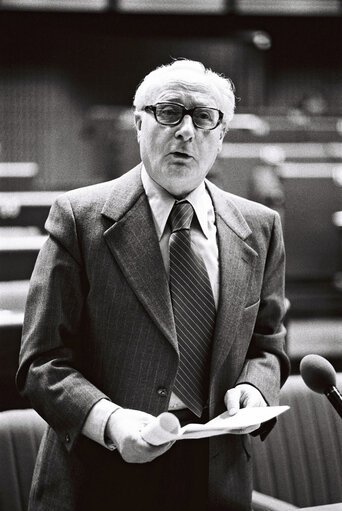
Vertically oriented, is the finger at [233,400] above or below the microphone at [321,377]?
below

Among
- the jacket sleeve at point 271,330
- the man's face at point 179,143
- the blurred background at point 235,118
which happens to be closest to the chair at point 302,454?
the jacket sleeve at point 271,330

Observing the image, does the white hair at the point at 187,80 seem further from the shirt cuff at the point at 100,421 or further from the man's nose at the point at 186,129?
the shirt cuff at the point at 100,421

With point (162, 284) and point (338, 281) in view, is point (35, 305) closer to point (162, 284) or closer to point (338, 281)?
point (162, 284)

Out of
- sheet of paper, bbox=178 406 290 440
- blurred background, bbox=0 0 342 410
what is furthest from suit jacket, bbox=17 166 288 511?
blurred background, bbox=0 0 342 410

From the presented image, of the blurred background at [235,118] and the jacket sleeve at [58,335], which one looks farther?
the blurred background at [235,118]

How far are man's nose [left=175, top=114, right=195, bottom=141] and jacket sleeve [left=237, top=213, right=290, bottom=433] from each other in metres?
0.31

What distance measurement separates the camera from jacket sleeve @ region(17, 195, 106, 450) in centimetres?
151

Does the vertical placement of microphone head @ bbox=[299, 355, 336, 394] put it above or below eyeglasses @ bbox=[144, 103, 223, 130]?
below

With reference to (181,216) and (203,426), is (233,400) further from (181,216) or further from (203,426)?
(181,216)

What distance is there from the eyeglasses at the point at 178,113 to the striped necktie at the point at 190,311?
156 millimetres

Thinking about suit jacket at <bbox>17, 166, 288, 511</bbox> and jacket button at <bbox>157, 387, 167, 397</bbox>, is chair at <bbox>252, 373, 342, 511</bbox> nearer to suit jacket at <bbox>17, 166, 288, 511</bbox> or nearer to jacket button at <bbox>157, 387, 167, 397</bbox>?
suit jacket at <bbox>17, 166, 288, 511</bbox>

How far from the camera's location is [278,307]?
1714 mm

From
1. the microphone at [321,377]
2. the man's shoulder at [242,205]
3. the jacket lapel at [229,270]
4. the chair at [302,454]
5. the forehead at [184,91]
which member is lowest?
the chair at [302,454]

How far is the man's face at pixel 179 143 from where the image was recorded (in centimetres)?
156
